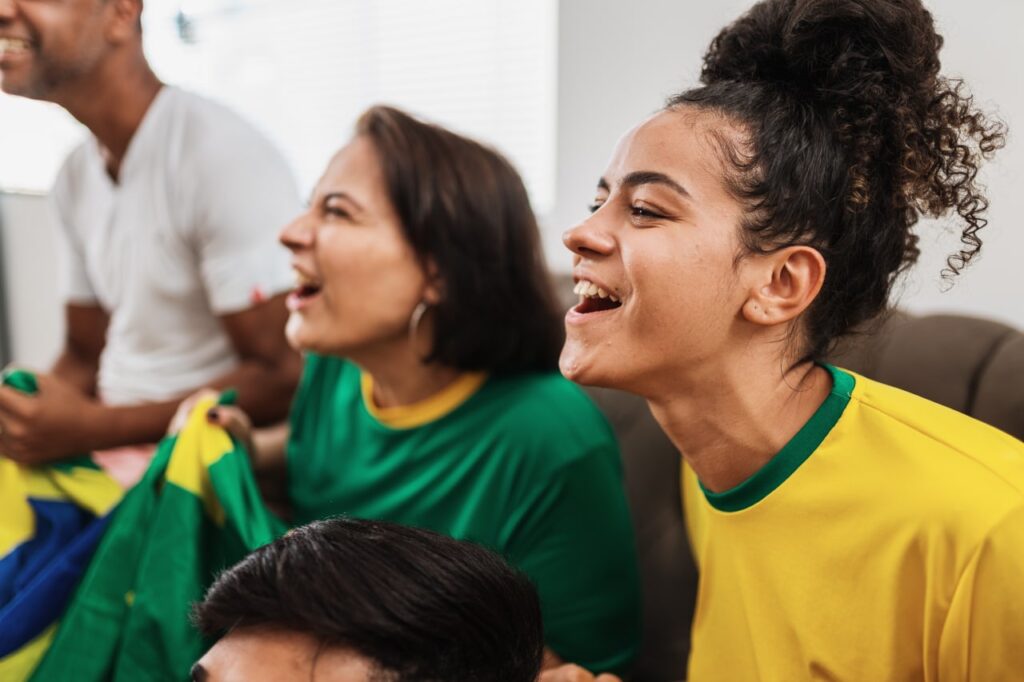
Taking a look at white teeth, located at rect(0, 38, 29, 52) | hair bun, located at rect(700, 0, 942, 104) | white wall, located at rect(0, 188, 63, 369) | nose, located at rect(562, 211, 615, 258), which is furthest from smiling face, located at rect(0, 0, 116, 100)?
white wall, located at rect(0, 188, 63, 369)

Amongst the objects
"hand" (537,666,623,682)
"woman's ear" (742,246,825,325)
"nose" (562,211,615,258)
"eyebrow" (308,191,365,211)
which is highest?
"nose" (562,211,615,258)

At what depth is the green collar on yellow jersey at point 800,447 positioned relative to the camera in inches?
36.0

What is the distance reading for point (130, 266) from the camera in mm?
1817

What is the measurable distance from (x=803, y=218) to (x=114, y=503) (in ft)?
3.22

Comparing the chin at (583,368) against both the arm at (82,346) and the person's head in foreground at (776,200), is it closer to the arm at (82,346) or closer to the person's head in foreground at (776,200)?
the person's head in foreground at (776,200)

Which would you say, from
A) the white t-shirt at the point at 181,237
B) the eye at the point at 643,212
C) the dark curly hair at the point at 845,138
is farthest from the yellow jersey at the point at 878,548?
the white t-shirt at the point at 181,237

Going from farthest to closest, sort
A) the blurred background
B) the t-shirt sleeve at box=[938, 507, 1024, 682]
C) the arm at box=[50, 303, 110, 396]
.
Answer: the arm at box=[50, 303, 110, 396]
the blurred background
the t-shirt sleeve at box=[938, 507, 1024, 682]

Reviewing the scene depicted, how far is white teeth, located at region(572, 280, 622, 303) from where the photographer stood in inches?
37.6

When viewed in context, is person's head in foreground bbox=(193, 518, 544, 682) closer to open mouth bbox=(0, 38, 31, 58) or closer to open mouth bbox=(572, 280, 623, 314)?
open mouth bbox=(572, 280, 623, 314)

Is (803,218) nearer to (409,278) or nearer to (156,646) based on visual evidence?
(409,278)

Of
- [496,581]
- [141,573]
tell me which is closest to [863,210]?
[496,581]

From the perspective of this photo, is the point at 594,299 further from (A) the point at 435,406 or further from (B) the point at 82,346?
(B) the point at 82,346

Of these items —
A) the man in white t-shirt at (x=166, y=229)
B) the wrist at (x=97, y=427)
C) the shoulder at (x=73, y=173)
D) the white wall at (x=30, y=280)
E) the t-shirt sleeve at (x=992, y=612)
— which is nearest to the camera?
the t-shirt sleeve at (x=992, y=612)

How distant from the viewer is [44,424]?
136cm
